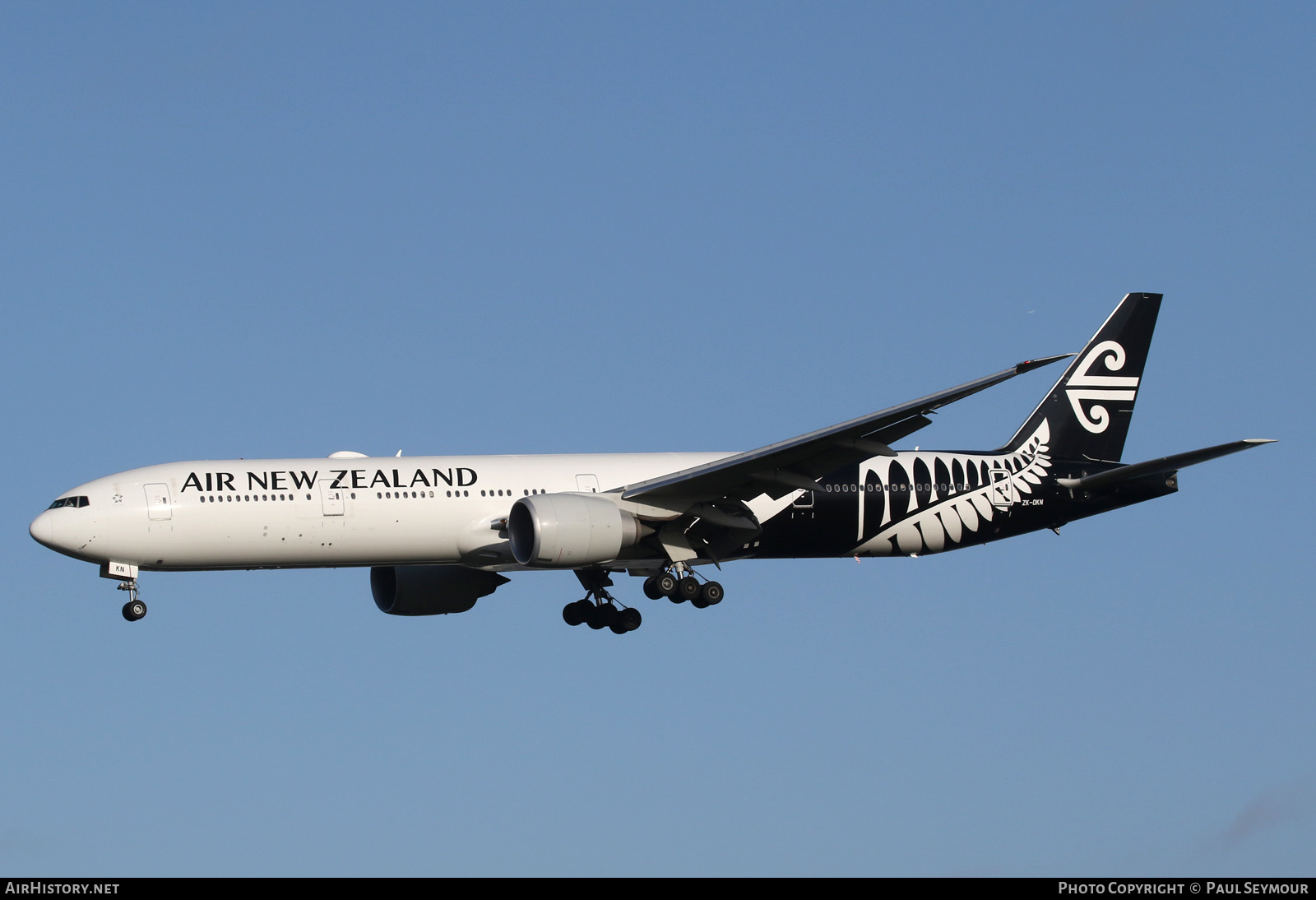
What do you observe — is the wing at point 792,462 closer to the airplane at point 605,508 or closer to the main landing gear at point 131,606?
the airplane at point 605,508

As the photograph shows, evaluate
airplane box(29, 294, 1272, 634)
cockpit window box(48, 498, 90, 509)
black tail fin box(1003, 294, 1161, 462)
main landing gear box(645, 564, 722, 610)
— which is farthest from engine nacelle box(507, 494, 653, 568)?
black tail fin box(1003, 294, 1161, 462)

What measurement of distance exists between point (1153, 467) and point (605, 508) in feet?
47.0

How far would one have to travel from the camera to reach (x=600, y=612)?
45.0 meters

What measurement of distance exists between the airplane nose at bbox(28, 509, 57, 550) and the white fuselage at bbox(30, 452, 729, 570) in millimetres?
21

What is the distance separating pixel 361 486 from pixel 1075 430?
778 inches

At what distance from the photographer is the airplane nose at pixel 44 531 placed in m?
38.7

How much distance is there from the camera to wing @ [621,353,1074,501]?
36.9 meters

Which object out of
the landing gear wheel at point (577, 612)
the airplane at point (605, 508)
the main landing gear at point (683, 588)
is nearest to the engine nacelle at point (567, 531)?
the airplane at point (605, 508)

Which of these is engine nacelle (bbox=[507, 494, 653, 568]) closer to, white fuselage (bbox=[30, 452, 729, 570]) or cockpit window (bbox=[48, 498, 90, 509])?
white fuselage (bbox=[30, 452, 729, 570])

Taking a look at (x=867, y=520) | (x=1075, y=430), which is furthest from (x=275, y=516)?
(x=1075, y=430)

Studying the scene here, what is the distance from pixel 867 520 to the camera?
4359 centimetres

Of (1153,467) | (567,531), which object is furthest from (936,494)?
(567,531)

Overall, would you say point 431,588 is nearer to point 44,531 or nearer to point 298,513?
point 298,513

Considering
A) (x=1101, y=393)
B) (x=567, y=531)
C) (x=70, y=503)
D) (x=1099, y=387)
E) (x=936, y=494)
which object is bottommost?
(x=567, y=531)
